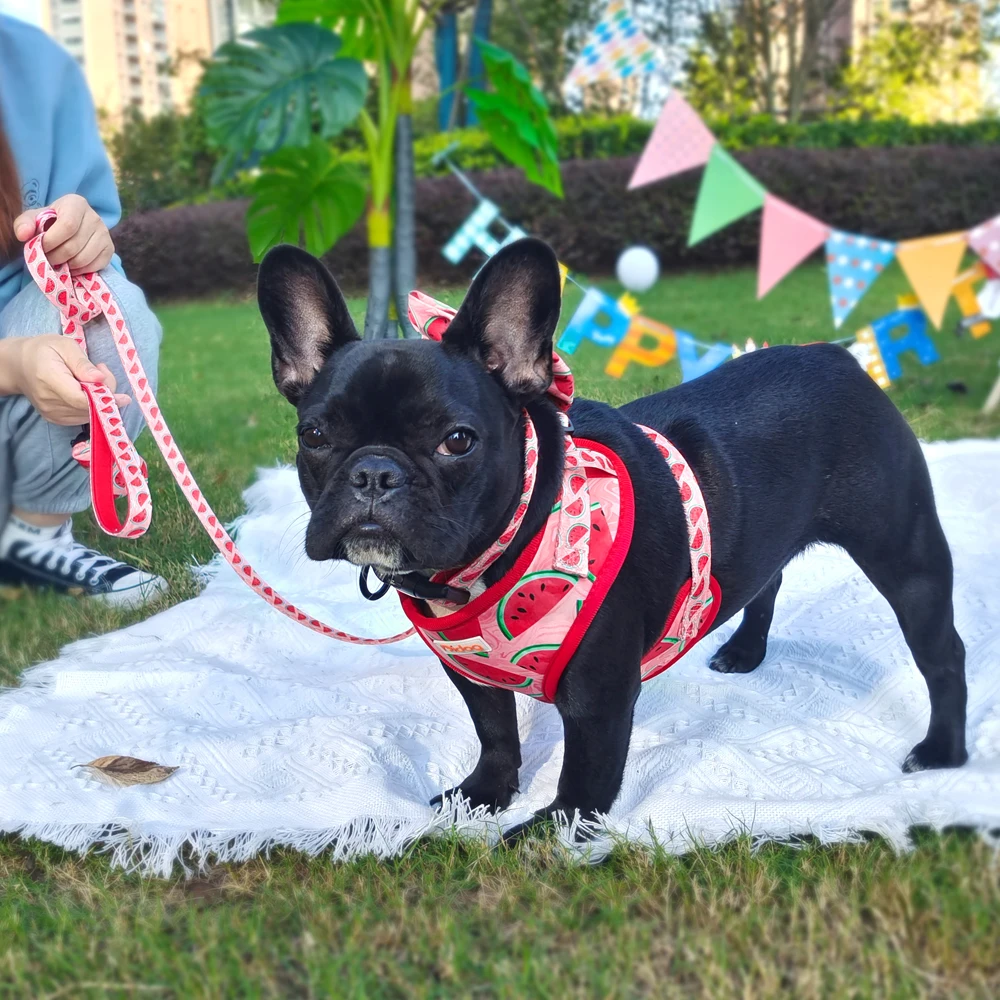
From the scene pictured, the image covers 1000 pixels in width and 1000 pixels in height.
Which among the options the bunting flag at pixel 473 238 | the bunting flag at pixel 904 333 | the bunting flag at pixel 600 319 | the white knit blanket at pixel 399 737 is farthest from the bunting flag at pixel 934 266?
the white knit blanket at pixel 399 737

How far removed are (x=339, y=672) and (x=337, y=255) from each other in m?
2.69

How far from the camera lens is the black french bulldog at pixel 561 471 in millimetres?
1675

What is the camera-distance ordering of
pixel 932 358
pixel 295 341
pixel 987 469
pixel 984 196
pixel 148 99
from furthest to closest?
pixel 984 196 → pixel 148 99 → pixel 932 358 → pixel 987 469 → pixel 295 341

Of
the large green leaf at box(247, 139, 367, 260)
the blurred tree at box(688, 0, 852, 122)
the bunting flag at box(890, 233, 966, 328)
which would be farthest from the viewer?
the blurred tree at box(688, 0, 852, 122)

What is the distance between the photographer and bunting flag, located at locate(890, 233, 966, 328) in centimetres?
486

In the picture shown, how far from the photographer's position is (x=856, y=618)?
2.92 m

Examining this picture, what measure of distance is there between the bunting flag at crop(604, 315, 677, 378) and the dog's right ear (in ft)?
8.66

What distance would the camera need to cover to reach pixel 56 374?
225 centimetres

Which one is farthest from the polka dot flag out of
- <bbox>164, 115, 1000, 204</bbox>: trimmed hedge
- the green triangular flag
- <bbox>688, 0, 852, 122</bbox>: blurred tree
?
<bbox>688, 0, 852, 122</bbox>: blurred tree

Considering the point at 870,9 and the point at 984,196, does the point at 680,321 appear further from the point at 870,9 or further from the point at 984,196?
the point at 870,9

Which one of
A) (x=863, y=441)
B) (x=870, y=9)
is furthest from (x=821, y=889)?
(x=870, y=9)

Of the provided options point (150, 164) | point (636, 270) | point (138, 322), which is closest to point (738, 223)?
point (636, 270)

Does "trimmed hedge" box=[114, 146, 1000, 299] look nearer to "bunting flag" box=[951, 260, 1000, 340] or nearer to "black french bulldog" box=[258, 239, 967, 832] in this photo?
"bunting flag" box=[951, 260, 1000, 340]

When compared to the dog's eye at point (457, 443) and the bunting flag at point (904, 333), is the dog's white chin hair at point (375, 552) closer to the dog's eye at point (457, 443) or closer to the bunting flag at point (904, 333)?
the dog's eye at point (457, 443)
